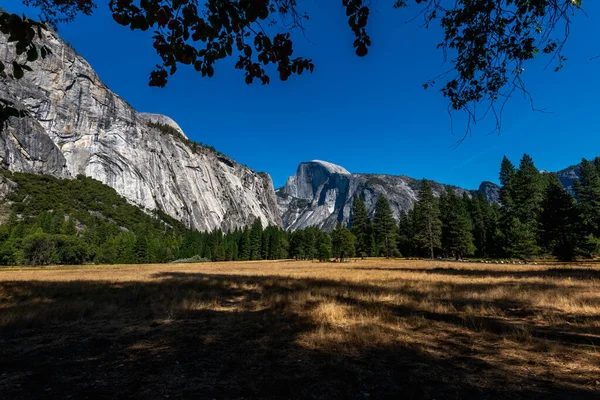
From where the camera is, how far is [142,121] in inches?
5792

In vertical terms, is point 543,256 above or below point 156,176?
below

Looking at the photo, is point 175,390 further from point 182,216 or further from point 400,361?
point 182,216

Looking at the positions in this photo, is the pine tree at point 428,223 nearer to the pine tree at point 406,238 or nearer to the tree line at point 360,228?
the tree line at point 360,228

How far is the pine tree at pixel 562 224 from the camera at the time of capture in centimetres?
3186

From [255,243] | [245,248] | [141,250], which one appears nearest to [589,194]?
[255,243]

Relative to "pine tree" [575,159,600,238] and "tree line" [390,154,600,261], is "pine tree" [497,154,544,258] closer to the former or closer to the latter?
"tree line" [390,154,600,261]

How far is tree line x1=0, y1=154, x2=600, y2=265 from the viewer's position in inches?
1507

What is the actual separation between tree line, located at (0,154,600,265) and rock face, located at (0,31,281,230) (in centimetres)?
850

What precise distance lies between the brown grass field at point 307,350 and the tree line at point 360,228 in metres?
35.2

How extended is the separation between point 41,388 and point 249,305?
6.00 m

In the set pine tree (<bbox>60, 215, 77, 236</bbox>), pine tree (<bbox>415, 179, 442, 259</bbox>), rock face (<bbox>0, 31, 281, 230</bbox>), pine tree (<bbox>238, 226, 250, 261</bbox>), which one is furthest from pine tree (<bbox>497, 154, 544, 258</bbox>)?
rock face (<bbox>0, 31, 281, 230</bbox>)

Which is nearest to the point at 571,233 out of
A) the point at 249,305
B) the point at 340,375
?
the point at 249,305

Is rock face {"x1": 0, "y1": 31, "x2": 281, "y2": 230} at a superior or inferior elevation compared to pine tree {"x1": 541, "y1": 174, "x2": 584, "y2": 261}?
superior

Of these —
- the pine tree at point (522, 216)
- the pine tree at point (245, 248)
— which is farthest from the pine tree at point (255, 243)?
the pine tree at point (522, 216)
